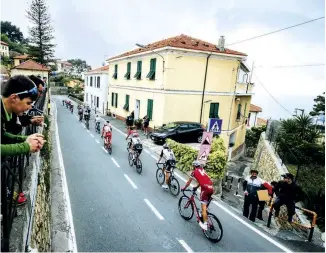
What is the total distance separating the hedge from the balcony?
39.0 ft

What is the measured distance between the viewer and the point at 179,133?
689 inches

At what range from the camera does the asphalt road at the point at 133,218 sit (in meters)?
6.23

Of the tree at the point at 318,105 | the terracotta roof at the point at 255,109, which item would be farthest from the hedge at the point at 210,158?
the terracotta roof at the point at 255,109

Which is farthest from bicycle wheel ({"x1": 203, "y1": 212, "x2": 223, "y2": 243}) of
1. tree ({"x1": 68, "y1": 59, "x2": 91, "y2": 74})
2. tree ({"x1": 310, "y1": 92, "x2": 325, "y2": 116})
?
tree ({"x1": 68, "y1": 59, "x2": 91, "y2": 74})

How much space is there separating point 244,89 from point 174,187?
1868 centimetres

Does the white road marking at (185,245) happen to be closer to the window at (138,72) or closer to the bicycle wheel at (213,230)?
the bicycle wheel at (213,230)

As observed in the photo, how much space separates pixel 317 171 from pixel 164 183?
6.97 m

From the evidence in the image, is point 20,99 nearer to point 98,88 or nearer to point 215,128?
point 215,128

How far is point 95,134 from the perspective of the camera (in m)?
19.5

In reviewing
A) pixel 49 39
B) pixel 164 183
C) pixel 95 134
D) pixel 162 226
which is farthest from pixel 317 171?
pixel 49 39

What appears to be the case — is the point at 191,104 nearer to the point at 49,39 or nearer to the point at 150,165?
the point at 150,165

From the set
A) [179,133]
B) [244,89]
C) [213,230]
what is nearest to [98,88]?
[244,89]

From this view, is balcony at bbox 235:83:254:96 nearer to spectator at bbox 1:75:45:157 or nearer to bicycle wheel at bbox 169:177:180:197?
bicycle wheel at bbox 169:177:180:197

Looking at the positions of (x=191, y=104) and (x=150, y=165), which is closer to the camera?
(x=150, y=165)
